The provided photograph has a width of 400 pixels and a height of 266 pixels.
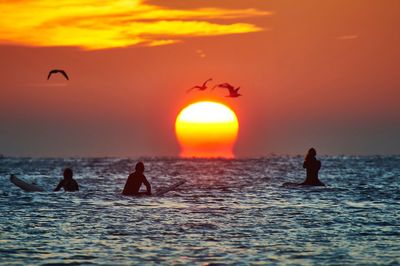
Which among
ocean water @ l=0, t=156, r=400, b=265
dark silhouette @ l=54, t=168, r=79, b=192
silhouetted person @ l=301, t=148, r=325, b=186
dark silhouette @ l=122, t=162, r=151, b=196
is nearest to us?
ocean water @ l=0, t=156, r=400, b=265

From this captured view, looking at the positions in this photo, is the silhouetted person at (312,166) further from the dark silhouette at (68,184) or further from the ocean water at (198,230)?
the dark silhouette at (68,184)

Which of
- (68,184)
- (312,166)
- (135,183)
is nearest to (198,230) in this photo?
(135,183)

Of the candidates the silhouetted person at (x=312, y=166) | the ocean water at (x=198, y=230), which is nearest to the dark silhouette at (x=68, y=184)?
the ocean water at (x=198, y=230)

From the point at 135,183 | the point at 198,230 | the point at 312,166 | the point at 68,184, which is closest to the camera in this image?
the point at 198,230

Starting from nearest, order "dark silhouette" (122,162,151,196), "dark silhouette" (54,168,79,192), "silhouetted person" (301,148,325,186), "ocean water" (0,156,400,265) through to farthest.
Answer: "ocean water" (0,156,400,265)
"dark silhouette" (122,162,151,196)
"dark silhouette" (54,168,79,192)
"silhouetted person" (301,148,325,186)

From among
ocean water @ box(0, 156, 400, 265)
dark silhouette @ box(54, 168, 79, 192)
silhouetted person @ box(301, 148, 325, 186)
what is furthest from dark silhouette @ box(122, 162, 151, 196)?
silhouetted person @ box(301, 148, 325, 186)

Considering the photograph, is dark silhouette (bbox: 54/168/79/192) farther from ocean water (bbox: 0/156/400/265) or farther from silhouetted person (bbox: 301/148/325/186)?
silhouetted person (bbox: 301/148/325/186)

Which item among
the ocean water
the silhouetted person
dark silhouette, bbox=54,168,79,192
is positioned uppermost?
the silhouetted person

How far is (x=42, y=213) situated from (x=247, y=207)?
659 centimetres

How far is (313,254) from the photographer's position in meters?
17.5

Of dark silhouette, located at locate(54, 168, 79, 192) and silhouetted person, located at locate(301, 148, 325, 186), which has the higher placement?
silhouetted person, located at locate(301, 148, 325, 186)

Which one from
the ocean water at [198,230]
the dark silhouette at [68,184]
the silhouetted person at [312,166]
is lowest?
the ocean water at [198,230]

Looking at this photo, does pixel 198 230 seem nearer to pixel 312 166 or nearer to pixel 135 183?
pixel 135 183

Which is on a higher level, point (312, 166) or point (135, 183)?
point (312, 166)
